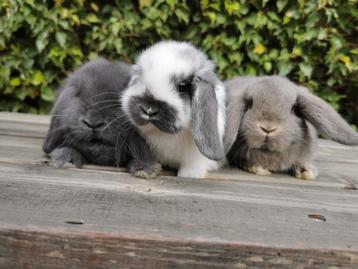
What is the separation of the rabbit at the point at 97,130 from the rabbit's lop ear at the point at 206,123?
29 centimetres

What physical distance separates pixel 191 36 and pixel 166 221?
3052 mm

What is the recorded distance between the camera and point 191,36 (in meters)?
4.09

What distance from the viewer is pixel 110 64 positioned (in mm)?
2223

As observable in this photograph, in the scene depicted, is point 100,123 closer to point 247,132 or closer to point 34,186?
point 34,186

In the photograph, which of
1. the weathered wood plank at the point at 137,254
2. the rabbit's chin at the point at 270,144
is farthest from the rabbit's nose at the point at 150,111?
the weathered wood plank at the point at 137,254

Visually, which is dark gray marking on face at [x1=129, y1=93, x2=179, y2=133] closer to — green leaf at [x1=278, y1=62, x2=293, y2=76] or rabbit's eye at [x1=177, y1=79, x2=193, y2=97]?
rabbit's eye at [x1=177, y1=79, x2=193, y2=97]

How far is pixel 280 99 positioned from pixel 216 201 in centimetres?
77

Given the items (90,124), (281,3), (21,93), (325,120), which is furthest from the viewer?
(21,93)

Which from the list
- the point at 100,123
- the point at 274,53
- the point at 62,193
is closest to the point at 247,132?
the point at 100,123

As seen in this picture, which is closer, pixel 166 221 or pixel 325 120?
pixel 166 221

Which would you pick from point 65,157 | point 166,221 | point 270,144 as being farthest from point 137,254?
point 270,144

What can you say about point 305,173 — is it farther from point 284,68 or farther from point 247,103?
point 284,68

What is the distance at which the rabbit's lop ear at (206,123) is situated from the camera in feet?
5.83

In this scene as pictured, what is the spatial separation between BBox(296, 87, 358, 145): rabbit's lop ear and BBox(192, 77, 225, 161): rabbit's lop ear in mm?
540
